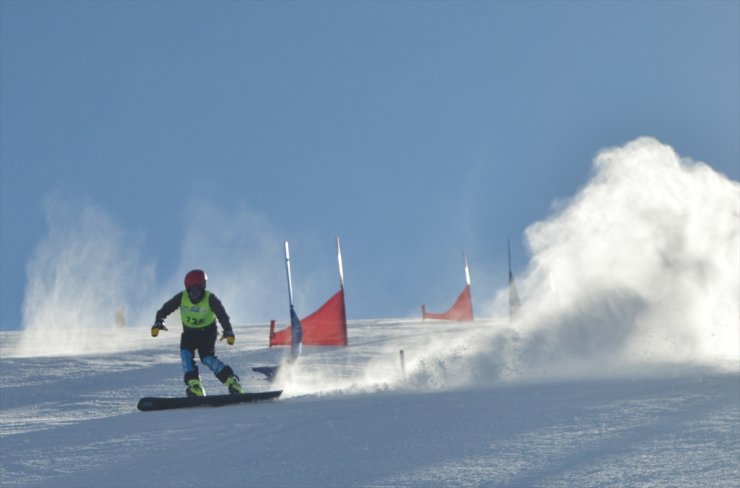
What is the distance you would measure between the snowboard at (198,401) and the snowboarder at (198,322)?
546mm

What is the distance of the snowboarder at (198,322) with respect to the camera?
12969mm

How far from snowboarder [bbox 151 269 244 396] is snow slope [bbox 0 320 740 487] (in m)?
0.94

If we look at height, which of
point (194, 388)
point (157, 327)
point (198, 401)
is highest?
point (157, 327)

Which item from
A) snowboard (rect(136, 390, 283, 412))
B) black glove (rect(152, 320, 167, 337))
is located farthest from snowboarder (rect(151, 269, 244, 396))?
snowboard (rect(136, 390, 283, 412))

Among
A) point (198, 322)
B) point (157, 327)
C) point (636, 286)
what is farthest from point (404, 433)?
point (636, 286)

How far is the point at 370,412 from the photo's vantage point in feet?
33.3

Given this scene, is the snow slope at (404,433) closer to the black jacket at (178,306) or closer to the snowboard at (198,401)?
the snowboard at (198,401)

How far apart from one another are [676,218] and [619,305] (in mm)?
2838

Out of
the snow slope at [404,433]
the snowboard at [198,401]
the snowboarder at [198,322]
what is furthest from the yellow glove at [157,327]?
the snowboard at [198,401]

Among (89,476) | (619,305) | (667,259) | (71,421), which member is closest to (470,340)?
(619,305)

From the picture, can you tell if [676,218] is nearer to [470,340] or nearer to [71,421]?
[470,340]

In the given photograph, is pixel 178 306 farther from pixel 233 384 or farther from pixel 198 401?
pixel 198 401

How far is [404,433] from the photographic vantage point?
868 cm

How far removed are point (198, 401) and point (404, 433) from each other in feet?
13.7
